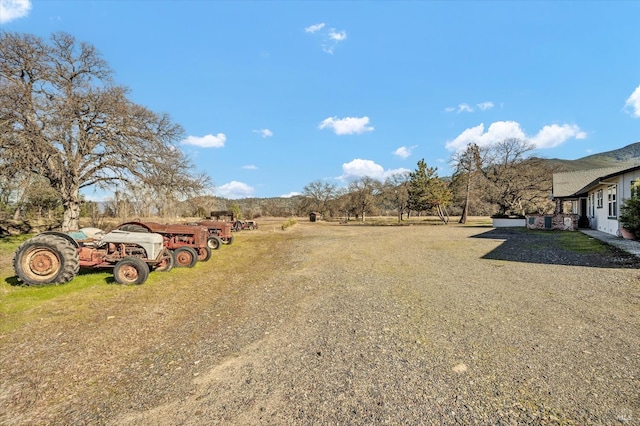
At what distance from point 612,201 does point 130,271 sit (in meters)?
21.6

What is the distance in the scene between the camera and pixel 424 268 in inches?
364

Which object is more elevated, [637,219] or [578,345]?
[637,219]

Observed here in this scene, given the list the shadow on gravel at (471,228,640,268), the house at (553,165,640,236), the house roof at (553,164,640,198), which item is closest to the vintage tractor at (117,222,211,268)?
the shadow on gravel at (471,228,640,268)

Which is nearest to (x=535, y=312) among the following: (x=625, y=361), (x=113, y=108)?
(x=625, y=361)

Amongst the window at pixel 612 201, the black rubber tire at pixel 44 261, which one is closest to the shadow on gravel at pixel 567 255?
the window at pixel 612 201

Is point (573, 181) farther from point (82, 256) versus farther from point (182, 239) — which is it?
point (82, 256)

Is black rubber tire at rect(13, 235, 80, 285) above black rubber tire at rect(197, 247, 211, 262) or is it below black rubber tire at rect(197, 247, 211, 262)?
above

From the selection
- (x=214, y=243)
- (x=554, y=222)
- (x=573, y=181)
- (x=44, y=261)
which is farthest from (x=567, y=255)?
(x=573, y=181)

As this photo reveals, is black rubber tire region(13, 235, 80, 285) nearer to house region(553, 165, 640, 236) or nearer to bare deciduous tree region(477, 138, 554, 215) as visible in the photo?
house region(553, 165, 640, 236)

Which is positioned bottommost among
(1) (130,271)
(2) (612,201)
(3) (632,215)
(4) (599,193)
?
(1) (130,271)

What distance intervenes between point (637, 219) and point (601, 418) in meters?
13.6

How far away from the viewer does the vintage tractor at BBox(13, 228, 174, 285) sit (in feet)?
22.0

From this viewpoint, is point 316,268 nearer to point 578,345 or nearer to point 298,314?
point 298,314

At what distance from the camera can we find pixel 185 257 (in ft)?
31.7
